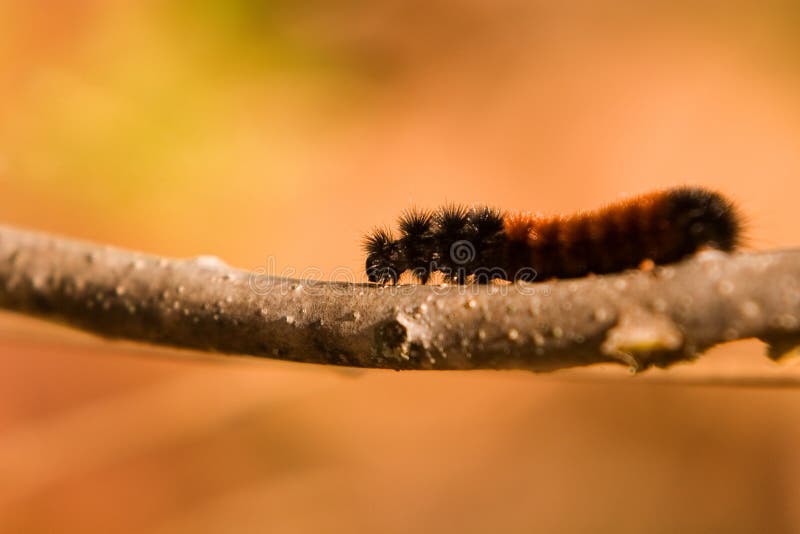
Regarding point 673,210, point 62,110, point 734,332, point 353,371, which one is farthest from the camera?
point 62,110

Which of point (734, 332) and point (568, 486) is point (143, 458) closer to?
point (568, 486)

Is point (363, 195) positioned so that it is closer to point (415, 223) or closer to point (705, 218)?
point (415, 223)

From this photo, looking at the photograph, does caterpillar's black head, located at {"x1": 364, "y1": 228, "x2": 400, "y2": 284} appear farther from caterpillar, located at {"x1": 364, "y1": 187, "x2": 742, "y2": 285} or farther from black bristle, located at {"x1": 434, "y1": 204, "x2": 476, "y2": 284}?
black bristle, located at {"x1": 434, "y1": 204, "x2": 476, "y2": 284}

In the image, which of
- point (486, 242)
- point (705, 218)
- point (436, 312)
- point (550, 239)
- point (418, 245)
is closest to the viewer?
point (436, 312)

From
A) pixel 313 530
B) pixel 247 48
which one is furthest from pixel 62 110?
pixel 313 530

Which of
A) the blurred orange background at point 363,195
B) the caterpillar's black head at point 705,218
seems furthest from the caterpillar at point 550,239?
the blurred orange background at point 363,195

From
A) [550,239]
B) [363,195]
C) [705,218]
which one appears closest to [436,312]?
[550,239]
